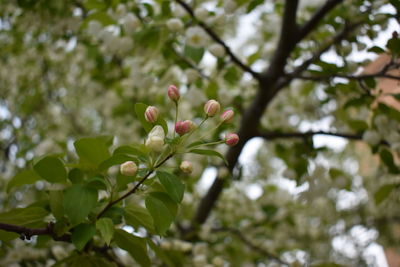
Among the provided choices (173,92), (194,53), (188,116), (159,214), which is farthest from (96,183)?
(188,116)

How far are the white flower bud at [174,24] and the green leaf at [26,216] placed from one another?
87 cm

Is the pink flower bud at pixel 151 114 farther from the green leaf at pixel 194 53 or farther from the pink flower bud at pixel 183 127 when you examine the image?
the green leaf at pixel 194 53

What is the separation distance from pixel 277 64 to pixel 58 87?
216 cm

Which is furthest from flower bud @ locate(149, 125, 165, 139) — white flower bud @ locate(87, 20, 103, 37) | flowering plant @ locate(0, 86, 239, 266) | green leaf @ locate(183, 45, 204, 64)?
white flower bud @ locate(87, 20, 103, 37)

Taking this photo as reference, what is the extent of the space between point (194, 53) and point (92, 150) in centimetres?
70

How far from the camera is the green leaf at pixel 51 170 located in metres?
0.84

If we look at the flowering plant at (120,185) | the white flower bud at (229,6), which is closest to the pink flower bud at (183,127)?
the flowering plant at (120,185)

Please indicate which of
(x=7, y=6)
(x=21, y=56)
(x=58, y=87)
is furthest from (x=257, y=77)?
(x=58, y=87)

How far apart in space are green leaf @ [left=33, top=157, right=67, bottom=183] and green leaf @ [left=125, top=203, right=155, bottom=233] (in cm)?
17

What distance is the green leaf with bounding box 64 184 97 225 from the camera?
2.55ft

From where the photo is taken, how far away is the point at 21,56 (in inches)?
109

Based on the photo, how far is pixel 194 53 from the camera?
1458 millimetres

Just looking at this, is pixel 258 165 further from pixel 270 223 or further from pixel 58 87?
pixel 58 87

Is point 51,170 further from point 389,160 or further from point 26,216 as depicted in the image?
point 389,160
